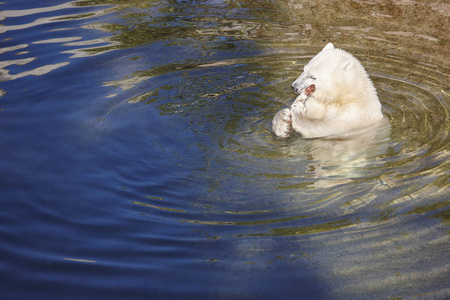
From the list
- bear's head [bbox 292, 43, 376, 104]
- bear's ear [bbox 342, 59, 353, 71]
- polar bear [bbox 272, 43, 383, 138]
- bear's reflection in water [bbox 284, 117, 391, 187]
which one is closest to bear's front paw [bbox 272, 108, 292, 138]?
polar bear [bbox 272, 43, 383, 138]

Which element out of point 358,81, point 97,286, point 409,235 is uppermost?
point 358,81

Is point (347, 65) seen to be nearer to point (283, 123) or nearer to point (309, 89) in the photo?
point (309, 89)

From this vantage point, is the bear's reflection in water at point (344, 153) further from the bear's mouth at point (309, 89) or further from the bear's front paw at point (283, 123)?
the bear's mouth at point (309, 89)

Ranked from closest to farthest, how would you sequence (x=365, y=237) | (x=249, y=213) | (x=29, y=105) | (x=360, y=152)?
(x=365, y=237), (x=249, y=213), (x=360, y=152), (x=29, y=105)

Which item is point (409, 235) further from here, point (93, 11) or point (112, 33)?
point (93, 11)

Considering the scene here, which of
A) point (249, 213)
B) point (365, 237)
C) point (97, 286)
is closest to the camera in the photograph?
point (97, 286)

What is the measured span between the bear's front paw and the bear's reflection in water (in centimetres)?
12

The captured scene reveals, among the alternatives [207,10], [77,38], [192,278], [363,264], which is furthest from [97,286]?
[207,10]

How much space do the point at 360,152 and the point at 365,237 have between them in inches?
49.3

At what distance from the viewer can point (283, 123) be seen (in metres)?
4.50

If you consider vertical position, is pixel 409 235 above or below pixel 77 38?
below

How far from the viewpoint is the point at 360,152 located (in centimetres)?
431

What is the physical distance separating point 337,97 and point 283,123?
0.63 m

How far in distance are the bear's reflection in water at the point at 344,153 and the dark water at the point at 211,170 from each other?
2cm
